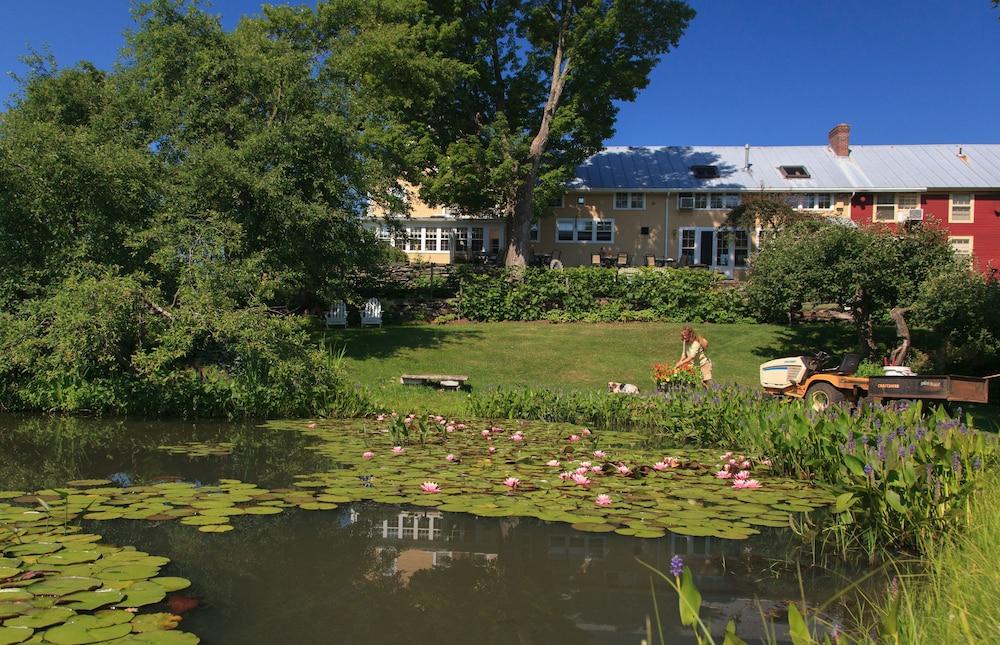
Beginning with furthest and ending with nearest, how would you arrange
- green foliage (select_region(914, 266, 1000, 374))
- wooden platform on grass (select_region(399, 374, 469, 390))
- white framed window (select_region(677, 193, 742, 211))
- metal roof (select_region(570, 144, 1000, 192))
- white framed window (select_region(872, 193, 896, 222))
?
white framed window (select_region(677, 193, 742, 211)) → metal roof (select_region(570, 144, 1000, 192)) → white framed window (select_region(872, 193, 896, 222)) → green foliage (select_region(914, 266, 1000, 374)) → wooden platform on grass (select_region(399, 374, 469, 390))

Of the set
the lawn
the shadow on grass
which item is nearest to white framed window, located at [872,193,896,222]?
the lawn

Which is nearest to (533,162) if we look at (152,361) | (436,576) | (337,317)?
(337,317)

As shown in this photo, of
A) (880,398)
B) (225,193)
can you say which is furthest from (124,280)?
(880,398)

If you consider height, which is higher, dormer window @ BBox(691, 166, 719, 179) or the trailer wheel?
dormer window @ BBox(691, 166, 719, 179)

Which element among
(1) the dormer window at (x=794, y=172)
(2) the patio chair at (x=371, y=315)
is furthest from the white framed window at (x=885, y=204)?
(2) the patio chair at (x=371, y=315)

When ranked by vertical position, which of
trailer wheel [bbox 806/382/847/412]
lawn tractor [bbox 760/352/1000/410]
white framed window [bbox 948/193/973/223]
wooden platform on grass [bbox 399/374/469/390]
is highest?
white framed window [bbox 948/193/973/223]

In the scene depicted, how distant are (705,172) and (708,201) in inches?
103

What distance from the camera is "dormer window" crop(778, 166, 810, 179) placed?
123ft

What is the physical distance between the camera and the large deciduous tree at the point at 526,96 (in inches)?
1088

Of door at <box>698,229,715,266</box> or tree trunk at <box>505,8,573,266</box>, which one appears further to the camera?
door at <box>698,229,715,266</box>

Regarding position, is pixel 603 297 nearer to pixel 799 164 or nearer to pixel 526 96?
pixel 526 96

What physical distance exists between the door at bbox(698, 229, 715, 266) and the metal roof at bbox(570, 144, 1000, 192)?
2324mm

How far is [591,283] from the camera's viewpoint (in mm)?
26078

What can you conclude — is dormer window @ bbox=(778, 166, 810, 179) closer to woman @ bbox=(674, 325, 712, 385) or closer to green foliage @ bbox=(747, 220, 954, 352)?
green foliage @ bbox=(747, 220, 954, 352)
